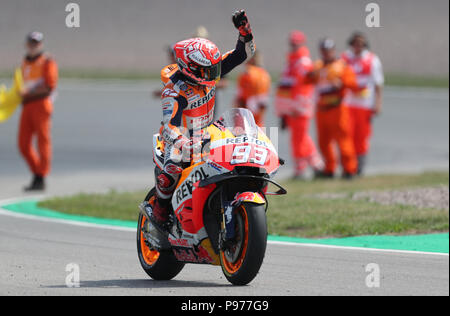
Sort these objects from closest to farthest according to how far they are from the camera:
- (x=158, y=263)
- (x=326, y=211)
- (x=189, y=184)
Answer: (x=189, y=184) < (x=158, y=263) < (x=326, y=211)

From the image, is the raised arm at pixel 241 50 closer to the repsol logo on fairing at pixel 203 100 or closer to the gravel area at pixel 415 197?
the repsol logo on fairing at pixel 203 100

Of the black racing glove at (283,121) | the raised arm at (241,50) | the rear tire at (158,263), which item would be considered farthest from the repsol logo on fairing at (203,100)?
the black racing glove at (283,121)

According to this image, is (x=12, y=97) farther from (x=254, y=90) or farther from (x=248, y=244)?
(x=248, y=244)

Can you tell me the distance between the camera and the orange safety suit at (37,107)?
14.6 m

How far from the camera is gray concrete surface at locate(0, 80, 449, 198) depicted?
16656mm

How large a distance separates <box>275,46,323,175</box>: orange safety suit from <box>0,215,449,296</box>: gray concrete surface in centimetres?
611

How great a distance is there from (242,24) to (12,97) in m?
8.21

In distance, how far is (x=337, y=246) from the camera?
30.5ft

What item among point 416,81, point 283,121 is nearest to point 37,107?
point 283,121

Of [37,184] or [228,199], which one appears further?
[37,184]

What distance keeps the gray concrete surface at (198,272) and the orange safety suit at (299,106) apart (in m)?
6.11

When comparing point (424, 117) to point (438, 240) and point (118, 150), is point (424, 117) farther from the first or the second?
point (438, 240)

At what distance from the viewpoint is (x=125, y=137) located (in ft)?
70.2

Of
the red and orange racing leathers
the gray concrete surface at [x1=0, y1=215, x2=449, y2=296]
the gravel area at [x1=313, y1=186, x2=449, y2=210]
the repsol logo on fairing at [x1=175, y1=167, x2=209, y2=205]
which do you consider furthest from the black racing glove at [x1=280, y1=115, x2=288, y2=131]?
the repsol logo on fairing at [x1=175, y1=167, x2=209, y2=205]
